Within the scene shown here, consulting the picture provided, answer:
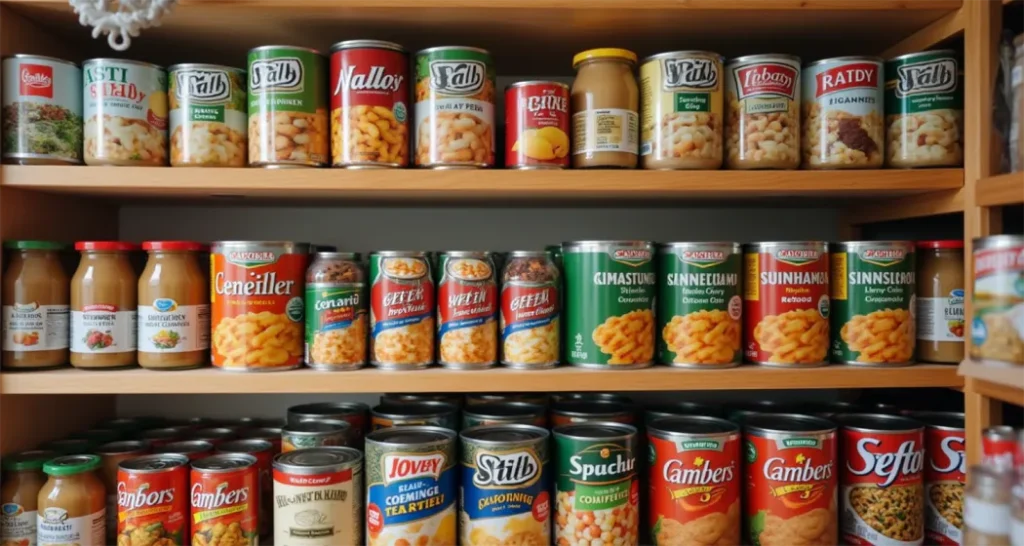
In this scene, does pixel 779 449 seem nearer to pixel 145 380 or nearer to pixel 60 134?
pixel 145 380

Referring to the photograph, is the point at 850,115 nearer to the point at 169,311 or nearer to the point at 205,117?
the point at 205,117

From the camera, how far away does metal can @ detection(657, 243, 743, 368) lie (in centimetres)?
114

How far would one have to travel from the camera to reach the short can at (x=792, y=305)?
1144 mm

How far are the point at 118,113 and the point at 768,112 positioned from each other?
1109 mm

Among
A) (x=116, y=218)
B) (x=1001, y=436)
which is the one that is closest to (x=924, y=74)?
(x=1001, y=436)

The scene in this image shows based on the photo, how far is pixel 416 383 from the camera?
3.63 ft

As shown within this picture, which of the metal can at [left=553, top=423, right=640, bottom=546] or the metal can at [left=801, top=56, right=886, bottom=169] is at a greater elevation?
the metal can at [left=801, top=56, right=886, bottom=169]

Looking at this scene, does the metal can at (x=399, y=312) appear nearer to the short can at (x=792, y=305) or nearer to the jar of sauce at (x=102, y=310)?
the jar of sauce at (x=102, y=310)

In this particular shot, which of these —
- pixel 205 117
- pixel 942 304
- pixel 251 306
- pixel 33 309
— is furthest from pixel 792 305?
pixel 33 309

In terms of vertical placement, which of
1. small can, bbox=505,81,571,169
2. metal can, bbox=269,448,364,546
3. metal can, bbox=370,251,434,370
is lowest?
metal can, bbox=269,448,364,546

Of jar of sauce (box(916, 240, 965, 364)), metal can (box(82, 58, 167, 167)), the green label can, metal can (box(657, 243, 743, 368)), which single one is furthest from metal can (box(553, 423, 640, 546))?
metal can (box(82, 58, 167, 167))

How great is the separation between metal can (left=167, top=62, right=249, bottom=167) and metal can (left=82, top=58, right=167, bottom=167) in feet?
0.14

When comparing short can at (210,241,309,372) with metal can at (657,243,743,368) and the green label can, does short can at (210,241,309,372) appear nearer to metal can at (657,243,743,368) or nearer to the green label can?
metal can at (657,243,743,368)

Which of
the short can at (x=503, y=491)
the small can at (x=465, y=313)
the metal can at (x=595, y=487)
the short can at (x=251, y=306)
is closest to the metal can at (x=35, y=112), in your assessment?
the short can at (x=251, y=306)
